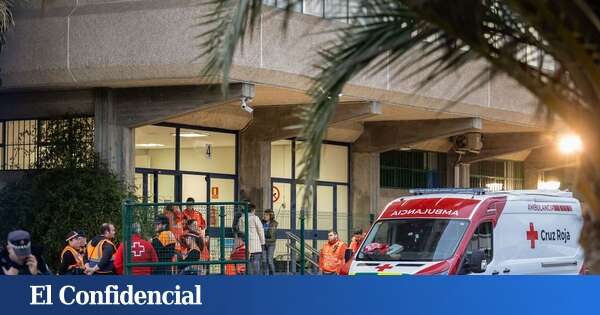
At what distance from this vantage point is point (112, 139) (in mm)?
28484

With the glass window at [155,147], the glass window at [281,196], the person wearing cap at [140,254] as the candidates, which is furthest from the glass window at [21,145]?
the person wearing cap at [140,254]

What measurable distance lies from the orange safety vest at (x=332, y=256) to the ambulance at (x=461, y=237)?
4100 millimetres

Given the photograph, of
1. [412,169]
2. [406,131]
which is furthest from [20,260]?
[412,169]

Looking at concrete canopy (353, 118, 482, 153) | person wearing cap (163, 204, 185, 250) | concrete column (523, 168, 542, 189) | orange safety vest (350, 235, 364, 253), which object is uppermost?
concrete canopy (353, 118, 482, 153)

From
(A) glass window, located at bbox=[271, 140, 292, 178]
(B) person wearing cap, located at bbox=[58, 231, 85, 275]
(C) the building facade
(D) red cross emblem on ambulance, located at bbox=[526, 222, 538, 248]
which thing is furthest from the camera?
(A) glass window, located at bbox=[271, 140, 292, 178]

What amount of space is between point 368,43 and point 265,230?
1789cm

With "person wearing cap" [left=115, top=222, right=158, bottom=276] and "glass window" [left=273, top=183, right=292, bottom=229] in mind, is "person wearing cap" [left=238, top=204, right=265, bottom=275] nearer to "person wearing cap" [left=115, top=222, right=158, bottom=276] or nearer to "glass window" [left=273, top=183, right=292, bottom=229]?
"person wearing cap" [left=115, top=222, right=158, bottom=276]

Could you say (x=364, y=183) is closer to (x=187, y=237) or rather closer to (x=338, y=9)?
(x=187, y=237)

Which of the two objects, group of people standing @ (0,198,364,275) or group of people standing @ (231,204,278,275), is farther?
group of people standing @ (231,204,278,275)

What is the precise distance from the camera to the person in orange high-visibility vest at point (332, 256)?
26.4 meters

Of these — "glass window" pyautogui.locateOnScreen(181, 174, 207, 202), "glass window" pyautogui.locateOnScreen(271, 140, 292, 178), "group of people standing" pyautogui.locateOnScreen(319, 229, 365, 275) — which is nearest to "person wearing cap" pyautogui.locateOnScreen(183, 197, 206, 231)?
"group of people standing" pyautogui.locateOnScreen(319, 229, 365, 275)

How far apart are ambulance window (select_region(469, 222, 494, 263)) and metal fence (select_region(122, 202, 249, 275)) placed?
3793 millimetres

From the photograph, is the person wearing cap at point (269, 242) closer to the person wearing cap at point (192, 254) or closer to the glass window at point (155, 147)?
the person wearing cap at point (192, 254)

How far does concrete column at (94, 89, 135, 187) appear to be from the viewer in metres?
28.4
